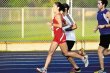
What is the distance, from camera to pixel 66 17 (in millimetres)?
14789

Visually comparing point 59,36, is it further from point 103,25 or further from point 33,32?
point 33,32

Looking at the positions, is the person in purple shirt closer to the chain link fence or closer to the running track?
the running track

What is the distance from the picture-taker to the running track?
15.5 meters

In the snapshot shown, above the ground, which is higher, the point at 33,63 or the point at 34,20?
the point at 34,20

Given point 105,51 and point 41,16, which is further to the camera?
point 41,16

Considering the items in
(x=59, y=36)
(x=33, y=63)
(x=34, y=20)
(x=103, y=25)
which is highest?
(x=34, y=20)

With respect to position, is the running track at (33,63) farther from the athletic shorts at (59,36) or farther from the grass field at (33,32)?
the grass field at (33,32)

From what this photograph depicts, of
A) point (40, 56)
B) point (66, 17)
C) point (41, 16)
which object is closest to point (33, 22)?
point (41, 16)

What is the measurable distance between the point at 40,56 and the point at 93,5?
6.78 metres

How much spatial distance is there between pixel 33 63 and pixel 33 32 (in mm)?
8192

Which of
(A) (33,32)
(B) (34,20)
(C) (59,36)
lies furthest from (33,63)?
(B) (34,20)

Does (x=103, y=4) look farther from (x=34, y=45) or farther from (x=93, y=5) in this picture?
(x=93, y=5)

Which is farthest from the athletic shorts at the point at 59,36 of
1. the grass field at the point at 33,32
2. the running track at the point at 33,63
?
the grass field at the point at 33,32

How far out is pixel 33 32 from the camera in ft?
84.5
